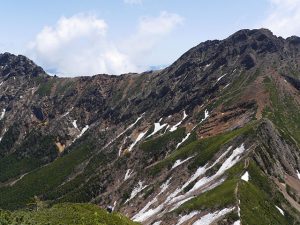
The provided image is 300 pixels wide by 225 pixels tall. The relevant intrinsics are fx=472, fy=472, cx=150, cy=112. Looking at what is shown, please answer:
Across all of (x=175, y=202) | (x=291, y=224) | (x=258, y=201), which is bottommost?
(x=291, y=224)

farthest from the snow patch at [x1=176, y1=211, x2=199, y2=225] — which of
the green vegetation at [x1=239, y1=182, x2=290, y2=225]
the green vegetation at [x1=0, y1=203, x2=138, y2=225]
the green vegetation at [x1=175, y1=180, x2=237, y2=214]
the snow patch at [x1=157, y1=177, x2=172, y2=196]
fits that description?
the green vegetation at [x1=0, y1=203, x2=138, y2=225]

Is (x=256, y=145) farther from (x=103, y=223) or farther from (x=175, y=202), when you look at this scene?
(x=103, y=223)

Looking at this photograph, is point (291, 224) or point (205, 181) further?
point (205, 181)

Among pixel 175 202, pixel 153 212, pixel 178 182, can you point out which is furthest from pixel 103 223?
pixel 178 182

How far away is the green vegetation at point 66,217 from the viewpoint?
53781 millimetres

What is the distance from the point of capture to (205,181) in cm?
15938

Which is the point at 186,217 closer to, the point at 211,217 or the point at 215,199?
the point at 215,199

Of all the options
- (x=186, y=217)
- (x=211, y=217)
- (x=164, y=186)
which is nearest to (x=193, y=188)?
(x=164, y=186)

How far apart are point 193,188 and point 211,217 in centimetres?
4307

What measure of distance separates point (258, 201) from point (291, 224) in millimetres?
11991

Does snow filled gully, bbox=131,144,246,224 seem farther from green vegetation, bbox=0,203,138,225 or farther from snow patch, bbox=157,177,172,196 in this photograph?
green vegetation, bbox=0,203,138,225

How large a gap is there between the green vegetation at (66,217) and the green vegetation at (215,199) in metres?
56.0

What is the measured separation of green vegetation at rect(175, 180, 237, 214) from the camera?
4663 inches

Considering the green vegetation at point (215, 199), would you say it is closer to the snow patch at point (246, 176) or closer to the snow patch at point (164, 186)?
the snow patch at point (246, 176)
